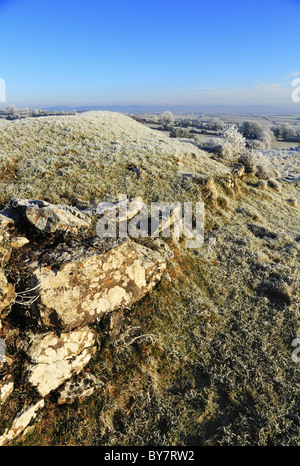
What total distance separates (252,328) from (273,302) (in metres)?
1.98

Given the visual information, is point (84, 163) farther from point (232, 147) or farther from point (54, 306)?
point (232, 147)

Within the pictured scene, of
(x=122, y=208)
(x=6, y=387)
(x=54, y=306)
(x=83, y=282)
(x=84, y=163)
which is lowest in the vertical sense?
(x=6, y=387)

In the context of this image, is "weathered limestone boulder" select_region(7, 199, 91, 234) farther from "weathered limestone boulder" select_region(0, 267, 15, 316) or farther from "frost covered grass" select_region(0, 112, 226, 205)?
"frost covered grass" select_region(0, 112, 226, 205)

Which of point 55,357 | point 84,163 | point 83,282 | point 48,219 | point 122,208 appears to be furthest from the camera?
point 84,163

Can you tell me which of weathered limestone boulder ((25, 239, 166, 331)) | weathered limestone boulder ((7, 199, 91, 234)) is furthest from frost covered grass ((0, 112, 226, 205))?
weathered limestone boulder ((25, 239, 166, 331))

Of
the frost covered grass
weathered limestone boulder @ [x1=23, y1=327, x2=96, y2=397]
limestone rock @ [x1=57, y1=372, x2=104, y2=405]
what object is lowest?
limestone rock @ [x1=57, y1=372, x2=104, y2=405]

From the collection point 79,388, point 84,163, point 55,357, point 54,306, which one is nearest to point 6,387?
point 55,357

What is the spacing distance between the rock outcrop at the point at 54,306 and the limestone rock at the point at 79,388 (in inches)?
0.9

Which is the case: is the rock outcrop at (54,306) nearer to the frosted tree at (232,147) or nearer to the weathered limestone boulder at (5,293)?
the weathered limestone boulder at (5,293)

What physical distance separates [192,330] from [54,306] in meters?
5.05

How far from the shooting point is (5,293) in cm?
620

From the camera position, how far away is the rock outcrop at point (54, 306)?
6.03 metres

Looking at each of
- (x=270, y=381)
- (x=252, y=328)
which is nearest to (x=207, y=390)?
(x=270, y=381)

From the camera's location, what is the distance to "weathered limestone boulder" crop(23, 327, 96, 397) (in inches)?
241
